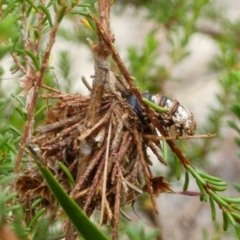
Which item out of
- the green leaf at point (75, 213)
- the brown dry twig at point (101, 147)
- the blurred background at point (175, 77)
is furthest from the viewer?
the blurred background at point (175, 77)

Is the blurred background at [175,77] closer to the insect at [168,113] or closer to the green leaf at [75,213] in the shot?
the insect at [168,113]

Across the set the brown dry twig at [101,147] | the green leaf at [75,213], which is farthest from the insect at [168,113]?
the green leaf at [75,213]

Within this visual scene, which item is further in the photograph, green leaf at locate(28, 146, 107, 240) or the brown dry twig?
the brown dry twig

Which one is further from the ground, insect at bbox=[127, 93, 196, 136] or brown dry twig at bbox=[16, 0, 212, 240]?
insect at bbox=[127, 93, 196, 136]

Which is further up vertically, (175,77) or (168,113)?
(175,77)

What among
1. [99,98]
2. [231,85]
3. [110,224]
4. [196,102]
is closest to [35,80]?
[99,98]

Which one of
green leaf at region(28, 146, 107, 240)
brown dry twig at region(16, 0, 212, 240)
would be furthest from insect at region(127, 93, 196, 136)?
green leaf at region(28, 146, 107, 240)

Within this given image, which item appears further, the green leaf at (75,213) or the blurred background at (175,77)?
the blurred background at (175,77)

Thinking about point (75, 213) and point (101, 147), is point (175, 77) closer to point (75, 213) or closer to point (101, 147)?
point (101, 147)

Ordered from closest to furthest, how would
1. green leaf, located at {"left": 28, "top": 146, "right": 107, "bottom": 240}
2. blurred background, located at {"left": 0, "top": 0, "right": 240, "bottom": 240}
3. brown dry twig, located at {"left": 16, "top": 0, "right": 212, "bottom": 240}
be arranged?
green leaf, located at {"left": 28, "top": 146, "right": 107, "bottom": 240} < brown dry twig, located at {"left": 16, "top": 0, "right": 212, "bottom": 240} < blurred background, located at {"left": 0, "top": 0, "right": 240, "bottom": 240}

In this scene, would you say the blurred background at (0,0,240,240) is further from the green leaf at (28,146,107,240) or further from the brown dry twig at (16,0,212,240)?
the green leaf at (28,146,107,240)

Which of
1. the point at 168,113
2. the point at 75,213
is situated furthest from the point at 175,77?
the point at 75,213
